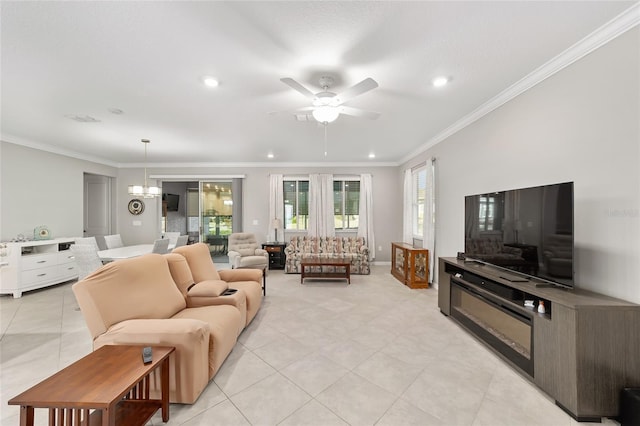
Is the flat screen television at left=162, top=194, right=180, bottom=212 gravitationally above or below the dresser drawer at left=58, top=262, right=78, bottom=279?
above

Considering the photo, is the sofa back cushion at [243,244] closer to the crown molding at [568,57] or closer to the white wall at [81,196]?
the white wall at [81,196]

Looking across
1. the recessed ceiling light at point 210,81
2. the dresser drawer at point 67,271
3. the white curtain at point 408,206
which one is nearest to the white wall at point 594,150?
the white curtain at point 408,206

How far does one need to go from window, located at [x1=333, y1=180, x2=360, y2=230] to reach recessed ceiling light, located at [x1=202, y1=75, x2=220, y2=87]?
14.7 feet

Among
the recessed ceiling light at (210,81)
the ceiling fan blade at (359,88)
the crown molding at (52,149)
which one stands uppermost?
the recessed ceiling light at (210,81)

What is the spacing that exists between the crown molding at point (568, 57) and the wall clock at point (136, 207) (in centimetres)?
755

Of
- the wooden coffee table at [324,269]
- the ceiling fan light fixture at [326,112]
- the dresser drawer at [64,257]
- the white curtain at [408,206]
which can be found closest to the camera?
the ceiling fan light fixture at [326,112]

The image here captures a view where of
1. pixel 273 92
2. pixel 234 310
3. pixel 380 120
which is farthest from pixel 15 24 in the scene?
pixel 380 120

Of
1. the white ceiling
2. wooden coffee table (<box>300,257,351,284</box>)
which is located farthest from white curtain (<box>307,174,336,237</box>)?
the white ceiling

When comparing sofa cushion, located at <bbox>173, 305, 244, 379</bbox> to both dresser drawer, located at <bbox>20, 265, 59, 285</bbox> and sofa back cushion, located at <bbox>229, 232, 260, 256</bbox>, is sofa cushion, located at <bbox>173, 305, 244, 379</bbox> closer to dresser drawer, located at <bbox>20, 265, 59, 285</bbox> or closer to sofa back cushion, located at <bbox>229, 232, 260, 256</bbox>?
sofa back cushion, located at <bbox>229, 232, 260, 256</bbox>

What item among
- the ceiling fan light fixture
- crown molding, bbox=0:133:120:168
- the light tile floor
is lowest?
the light tile floor

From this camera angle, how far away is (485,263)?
286cm

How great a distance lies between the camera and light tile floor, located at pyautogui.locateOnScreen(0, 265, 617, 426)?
1.71m

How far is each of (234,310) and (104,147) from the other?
15.8 ft

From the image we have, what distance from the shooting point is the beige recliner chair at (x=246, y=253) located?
17.9ft
